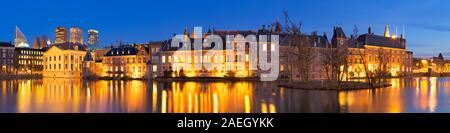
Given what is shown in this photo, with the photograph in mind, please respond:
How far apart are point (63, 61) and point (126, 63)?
2780cm

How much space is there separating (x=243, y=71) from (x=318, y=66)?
17.6 meters

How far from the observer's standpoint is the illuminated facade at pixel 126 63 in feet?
318

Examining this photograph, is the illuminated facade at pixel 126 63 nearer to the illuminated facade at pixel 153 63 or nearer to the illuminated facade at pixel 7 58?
the illuminated facade at pixel 153 63

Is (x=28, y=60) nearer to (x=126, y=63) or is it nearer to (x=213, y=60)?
(x=126, y=63)

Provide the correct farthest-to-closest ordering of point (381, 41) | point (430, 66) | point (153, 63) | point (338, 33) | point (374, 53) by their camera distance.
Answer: point (430, 66) → point (381, 41) → point (374, 53) → point (338, 33) → point (153, 63)

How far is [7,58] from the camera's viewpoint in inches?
5374

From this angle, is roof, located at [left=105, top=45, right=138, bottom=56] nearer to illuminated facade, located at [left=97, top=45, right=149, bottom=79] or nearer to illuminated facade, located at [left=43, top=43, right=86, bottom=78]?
illuminated facade, located at [left=97, top=45, right=149, bottom=79]

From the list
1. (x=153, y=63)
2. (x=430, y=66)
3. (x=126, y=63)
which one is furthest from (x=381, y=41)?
(x=430, y=66)

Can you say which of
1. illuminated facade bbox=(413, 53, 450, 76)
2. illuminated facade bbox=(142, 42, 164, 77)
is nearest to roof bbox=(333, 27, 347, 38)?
illuminated facade bbox=(142, 42, 164, 77)

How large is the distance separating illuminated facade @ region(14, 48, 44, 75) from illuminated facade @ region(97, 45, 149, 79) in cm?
5208

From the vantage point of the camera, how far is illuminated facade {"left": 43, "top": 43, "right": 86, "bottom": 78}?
380 feet
